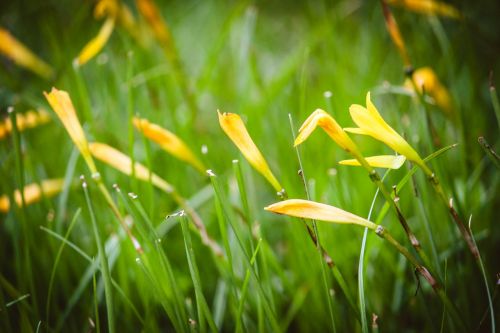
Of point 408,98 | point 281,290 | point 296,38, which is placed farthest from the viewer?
point 296,38

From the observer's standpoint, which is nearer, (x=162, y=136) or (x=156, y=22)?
(x=162, y=136)

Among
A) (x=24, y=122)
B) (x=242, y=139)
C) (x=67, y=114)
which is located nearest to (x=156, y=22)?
(x=24, y=122)

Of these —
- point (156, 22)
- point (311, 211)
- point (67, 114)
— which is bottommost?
point (311, 211)

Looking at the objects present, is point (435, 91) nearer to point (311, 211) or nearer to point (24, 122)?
point (311, 211)

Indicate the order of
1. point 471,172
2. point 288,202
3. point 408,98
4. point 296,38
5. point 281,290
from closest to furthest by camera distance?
point 288,202
point 281,290
point 471,172
point 408,98
point 296,38

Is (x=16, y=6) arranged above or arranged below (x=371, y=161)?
above

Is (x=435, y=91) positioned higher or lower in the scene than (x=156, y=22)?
lower

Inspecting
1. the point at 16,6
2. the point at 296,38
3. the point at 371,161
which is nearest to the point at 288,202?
the point at 371,161

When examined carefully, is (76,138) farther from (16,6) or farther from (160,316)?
(16,6)

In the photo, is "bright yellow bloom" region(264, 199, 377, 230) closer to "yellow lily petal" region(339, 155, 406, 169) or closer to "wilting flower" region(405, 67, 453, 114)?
"yellow lily petal" region(339, 155, 406, 169)
